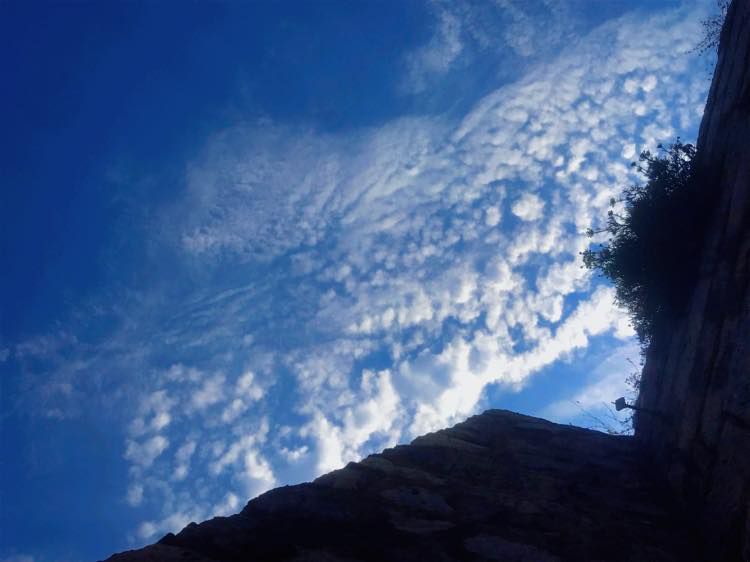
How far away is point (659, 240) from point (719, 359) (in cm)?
137

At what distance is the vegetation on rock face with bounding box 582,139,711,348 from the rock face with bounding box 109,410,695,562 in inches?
50.6

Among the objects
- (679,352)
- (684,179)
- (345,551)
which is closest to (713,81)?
(684,179)

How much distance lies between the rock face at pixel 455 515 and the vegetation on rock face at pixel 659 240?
4.22ft

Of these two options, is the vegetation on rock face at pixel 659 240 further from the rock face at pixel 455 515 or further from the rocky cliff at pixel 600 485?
the rock face at pixel 455 515

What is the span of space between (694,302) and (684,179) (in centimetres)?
107

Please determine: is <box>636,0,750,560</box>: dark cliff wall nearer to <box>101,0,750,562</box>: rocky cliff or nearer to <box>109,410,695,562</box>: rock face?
<box>101,0,750,562</box>: rocky cliff

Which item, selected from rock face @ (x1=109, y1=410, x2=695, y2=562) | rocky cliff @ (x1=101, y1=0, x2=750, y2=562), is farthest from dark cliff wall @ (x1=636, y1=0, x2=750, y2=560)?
rock face @ (x1=109, y1=410, x2=695, y2=562)

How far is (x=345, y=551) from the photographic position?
6.40 ft

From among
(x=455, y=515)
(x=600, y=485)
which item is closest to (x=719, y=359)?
(x=600, y=485)

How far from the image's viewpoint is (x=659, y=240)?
3.68 m

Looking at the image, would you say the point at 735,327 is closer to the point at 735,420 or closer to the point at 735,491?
the point at 735,420

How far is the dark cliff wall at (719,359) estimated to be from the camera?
2205 mm

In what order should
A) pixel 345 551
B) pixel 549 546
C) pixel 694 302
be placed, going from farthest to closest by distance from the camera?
1. pixel 694 302
2. pixel 549 546
3. pixel 345 551

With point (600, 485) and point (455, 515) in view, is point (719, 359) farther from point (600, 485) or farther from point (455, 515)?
point (455, 515)
